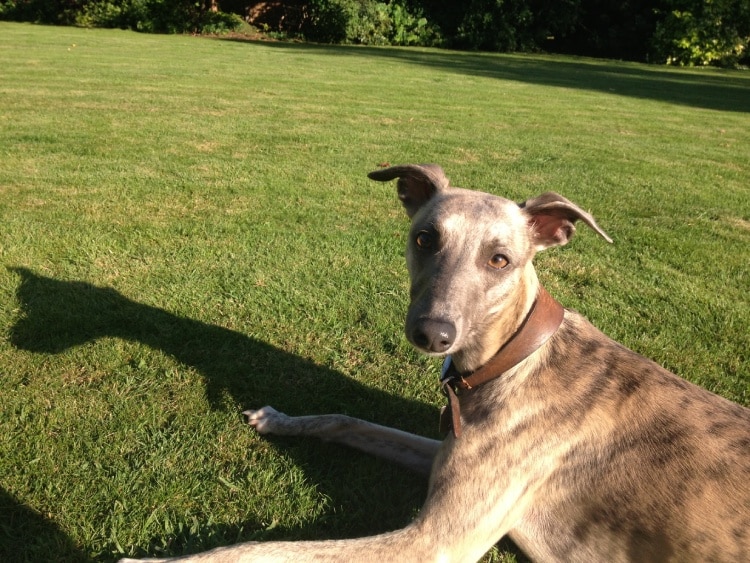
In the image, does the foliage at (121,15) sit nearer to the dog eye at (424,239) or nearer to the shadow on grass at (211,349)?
the shadow on grass at (211,349)

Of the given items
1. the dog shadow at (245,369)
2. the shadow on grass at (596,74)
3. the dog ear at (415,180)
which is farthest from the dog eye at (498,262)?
the shadow on grass at (596,74)

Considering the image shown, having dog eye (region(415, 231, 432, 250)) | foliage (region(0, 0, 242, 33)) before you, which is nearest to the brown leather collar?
dog eye (region(415, 231, 432, 250))

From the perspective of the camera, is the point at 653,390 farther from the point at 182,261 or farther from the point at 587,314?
the point at 182,261

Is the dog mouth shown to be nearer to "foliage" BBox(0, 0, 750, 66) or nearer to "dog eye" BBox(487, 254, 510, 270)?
"dog eye" BBox(487, 254, 510, 270)

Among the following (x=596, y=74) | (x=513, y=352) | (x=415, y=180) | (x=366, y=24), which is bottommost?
(x=596, y=74)

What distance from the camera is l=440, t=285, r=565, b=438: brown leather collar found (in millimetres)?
2965

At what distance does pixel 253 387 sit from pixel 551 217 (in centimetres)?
225

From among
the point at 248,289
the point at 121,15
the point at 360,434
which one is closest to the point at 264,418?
the point at 360,434

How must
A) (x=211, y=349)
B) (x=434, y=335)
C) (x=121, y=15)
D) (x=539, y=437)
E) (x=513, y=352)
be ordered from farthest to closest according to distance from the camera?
(x=121, y=15)
(x=211, y=349)
(x=513, y=352)
(x=539, y=437)
(x=434, y=335)

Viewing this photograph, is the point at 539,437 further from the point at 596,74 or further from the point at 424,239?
the point at 596,74

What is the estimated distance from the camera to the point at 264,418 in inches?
148

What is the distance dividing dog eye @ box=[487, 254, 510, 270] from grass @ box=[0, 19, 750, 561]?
4.37 ft

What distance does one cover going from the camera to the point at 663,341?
16.4ft

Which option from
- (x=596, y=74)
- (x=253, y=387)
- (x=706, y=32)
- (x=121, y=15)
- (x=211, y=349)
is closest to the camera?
→ (x=253, y=387)
